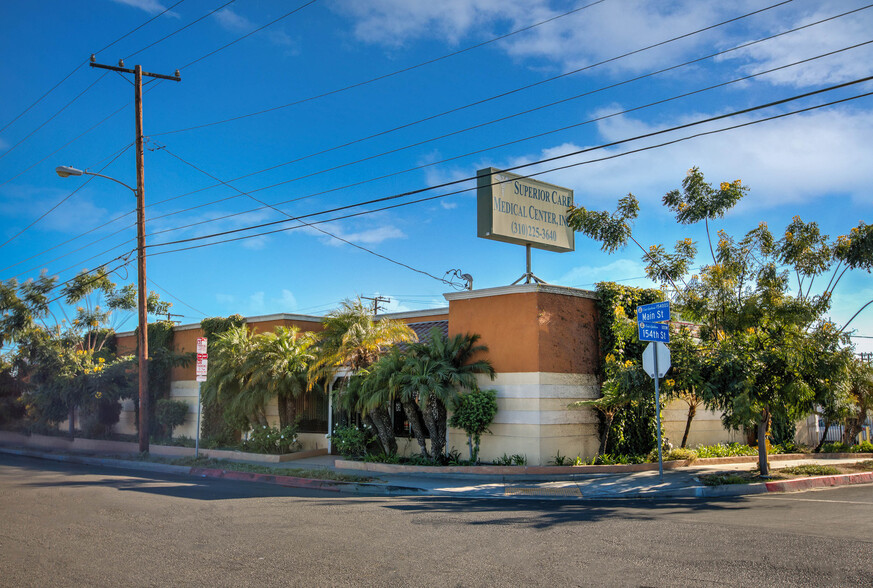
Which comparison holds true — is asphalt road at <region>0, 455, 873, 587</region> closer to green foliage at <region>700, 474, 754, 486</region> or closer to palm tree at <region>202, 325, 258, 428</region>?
green foliage at <region>700, 474, 754, 486</region>

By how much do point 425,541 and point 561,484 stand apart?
6.17m

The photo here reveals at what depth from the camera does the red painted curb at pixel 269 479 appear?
14.4 meters

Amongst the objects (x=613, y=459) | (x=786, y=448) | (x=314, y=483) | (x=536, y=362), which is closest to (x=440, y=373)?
(x=536, y=362)

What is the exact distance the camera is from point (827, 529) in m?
8.88

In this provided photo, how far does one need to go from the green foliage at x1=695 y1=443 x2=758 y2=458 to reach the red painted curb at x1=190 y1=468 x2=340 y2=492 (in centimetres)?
1001

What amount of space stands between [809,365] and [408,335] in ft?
31.2

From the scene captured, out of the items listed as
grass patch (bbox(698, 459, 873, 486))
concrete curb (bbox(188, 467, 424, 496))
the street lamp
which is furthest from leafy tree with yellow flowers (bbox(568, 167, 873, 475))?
the street lamp

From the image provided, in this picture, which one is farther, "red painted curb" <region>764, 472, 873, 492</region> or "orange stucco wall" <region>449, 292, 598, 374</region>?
"orange stucco wall" <region>449, 292, 598, 374</region>

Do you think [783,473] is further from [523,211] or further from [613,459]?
[523,211]

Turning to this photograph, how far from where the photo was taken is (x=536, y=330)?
51.5 feet

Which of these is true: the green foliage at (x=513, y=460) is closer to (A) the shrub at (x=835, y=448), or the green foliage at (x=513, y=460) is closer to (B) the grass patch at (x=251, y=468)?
(B) the grass patch at (x=251, y=468)

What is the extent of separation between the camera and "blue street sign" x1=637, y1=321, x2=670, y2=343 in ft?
46.1

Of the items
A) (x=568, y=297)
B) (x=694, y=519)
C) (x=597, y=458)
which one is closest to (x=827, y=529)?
(x=694, y=519)

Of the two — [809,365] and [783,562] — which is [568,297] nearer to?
[809,365]
